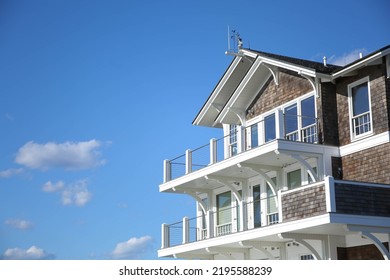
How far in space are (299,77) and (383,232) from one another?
696 cm

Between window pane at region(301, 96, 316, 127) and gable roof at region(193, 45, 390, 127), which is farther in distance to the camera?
window pane at region(301, 96, 316, 127)

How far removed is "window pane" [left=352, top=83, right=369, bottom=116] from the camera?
25.5 m

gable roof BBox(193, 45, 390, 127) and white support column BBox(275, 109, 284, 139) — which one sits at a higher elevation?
gable roof BBox(193, 45, 390, 127)

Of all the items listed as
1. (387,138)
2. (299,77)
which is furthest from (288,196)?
(299,77)

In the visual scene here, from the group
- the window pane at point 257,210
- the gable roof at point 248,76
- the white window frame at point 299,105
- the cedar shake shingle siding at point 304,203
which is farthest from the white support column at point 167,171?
the cedar shake shingle siding at point 304,203

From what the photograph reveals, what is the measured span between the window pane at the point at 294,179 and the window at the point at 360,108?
250cm

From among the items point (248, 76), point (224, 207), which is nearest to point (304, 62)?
point (248, 76)

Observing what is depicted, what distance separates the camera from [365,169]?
989 inches

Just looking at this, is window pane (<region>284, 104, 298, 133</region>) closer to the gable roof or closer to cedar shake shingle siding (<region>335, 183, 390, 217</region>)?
the gable roof

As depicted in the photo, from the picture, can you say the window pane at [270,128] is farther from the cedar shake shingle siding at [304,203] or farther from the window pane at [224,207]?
the cedar shake shingle siding at [304,203]

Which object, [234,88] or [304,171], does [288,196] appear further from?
[234,88]

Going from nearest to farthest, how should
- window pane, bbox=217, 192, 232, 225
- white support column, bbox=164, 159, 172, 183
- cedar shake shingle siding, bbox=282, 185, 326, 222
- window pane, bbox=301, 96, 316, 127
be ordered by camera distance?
cedar shake shingle siding, bbox=282, 185, 326, 222, window pane, bbox=301, 96, 316, 127, window pane, bbox=217, 192, 232, 225, white support column, bbox=164, 159, 172, 183

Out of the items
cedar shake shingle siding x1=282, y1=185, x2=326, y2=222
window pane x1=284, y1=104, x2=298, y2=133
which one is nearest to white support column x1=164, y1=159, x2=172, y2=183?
window pane x1=284, y1=104, x2=298, y2=133

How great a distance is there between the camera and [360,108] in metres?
25.7
